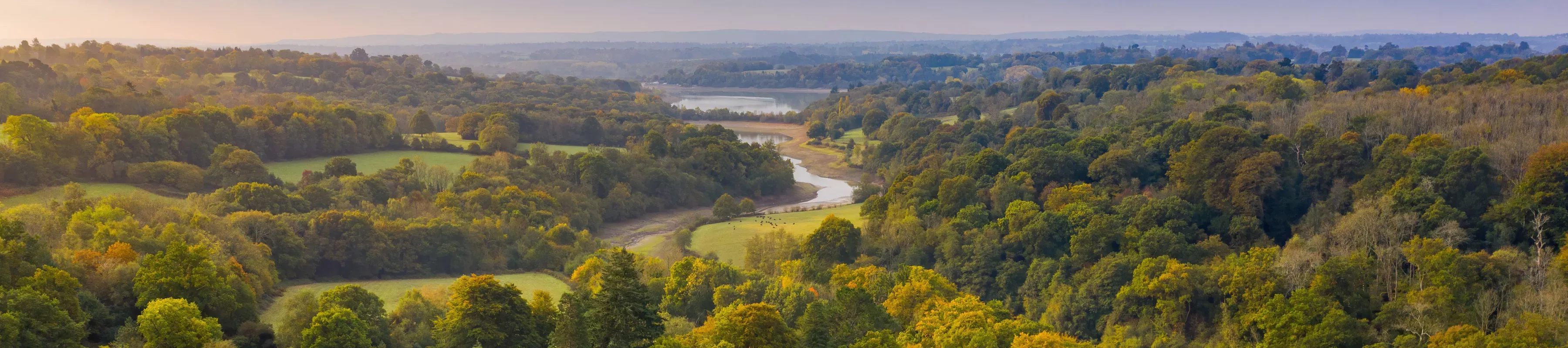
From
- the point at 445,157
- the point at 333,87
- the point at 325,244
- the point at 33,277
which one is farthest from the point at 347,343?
the point at 333,87

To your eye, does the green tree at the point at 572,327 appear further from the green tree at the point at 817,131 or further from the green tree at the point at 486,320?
the green tree at the point at 817,131

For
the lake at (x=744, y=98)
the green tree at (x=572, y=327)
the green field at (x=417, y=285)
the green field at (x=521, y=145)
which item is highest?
the green tree at (x=572, y=327)

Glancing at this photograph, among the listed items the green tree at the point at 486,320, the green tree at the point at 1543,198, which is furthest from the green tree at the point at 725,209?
the green tree at the point at 1543,198

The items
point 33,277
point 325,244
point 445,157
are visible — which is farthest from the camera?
point 445,157

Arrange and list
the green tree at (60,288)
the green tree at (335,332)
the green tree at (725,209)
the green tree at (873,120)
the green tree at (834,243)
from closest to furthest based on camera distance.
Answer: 1. the green tree at (60,288)
2. the green tree at (335,332)
3. the green tree at (834,243)
4. the green tree at (725,209)
5. the green tree at (873,120)

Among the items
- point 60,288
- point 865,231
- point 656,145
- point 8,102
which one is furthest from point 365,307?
point 656,145

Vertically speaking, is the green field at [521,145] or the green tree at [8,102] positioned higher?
the green tree at [8,102]

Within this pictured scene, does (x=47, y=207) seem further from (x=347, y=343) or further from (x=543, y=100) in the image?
(x=543, y=100)
